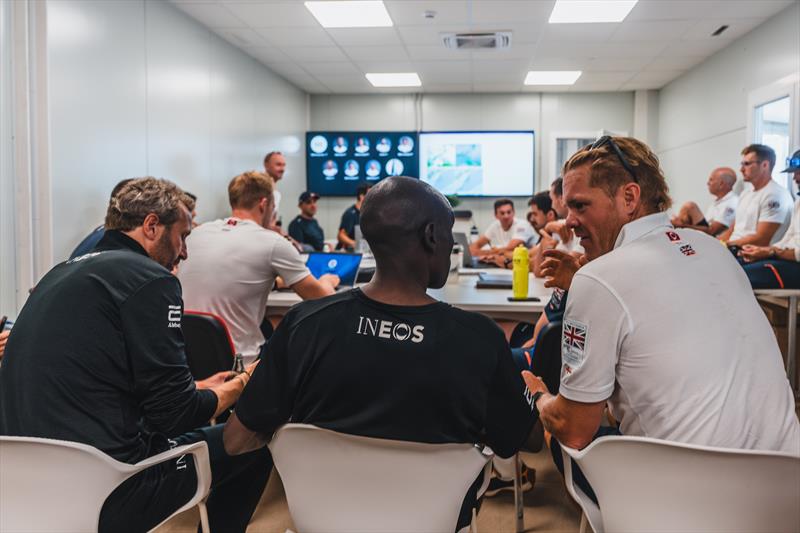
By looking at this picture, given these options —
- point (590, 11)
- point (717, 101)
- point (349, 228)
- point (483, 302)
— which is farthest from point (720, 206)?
point (483, 302)

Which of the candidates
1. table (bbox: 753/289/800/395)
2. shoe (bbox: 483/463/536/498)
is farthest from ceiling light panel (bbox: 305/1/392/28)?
shoe (bbox: 483/463/536/498)

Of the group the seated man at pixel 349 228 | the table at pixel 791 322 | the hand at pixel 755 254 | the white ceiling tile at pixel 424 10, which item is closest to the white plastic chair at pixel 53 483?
the table at pixel 791 322

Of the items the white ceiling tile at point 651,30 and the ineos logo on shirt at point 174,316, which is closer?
the ineos logo on shirt at point 174,316

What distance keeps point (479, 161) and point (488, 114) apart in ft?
2.47

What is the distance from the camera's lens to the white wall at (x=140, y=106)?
149 inches

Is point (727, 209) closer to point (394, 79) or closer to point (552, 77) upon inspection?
point (552, 77)

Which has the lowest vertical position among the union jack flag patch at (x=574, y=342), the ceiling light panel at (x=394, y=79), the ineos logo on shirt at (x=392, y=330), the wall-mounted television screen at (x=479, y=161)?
the union jack flag patch at (x=574, y=342)

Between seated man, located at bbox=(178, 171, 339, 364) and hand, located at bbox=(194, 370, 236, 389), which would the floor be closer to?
seated man, located at bbox=(178, 171, 339, 364)

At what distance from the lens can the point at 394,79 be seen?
26.6ft

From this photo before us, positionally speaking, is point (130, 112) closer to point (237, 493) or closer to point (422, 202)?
point (237, 493)

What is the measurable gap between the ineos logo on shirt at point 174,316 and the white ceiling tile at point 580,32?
5.18m

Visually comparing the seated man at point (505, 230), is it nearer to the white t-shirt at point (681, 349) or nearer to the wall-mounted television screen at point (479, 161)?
the wall-mounted television screen at point (479, 161)

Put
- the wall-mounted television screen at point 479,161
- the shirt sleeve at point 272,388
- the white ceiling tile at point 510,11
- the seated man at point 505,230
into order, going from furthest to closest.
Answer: the wall-mounted television screen at point 479,161 < the seated man at point 505,230 < the white ceiling tile at point 510,11 < the shirt sleeve at point 272,388

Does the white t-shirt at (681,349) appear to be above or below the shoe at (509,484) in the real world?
above
